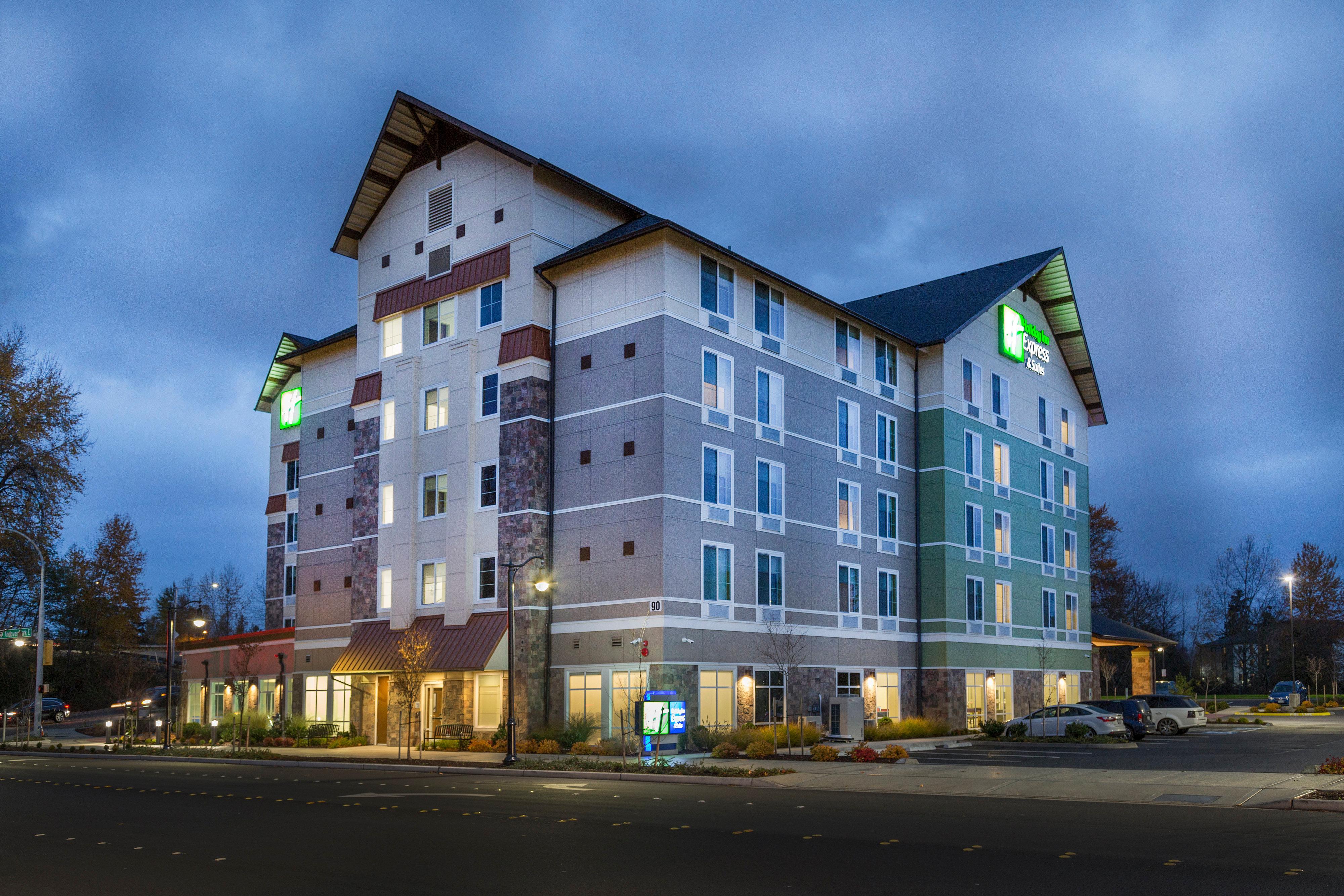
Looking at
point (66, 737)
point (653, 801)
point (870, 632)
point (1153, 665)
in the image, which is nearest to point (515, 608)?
point (870, 632)

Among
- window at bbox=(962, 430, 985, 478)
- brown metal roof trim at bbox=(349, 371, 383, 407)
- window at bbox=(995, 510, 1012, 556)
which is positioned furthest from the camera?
window at bbox=(995, 510, 1012, 556)

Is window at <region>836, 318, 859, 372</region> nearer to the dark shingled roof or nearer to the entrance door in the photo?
the dark shingled roof

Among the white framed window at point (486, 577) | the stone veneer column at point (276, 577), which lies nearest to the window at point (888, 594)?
the white framed window at point (486, 577)

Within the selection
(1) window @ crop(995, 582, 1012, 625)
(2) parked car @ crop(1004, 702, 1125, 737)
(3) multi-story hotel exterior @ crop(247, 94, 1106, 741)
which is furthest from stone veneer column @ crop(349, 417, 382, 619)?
(1) window @ crop(995, 582, 1012, 625)

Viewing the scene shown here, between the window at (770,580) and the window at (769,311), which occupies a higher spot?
the window at (769,311)

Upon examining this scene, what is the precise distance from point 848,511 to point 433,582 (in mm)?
16211

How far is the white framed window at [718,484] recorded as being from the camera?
38.2 meters

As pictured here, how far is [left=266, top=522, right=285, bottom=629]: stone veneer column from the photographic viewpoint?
56875 mm

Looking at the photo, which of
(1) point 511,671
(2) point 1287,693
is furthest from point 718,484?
(2) point 1287,693

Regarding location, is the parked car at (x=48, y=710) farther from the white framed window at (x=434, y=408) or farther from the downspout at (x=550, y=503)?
the downspout at (x=550, y=503)

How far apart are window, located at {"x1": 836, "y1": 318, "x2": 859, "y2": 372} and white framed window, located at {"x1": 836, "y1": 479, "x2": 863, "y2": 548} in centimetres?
469

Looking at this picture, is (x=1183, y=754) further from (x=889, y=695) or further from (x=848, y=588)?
(x=889, y=695)

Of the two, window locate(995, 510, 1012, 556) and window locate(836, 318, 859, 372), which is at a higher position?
window locate(836, 318, 859, 372)

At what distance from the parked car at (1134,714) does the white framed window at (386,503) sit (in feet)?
88.4
